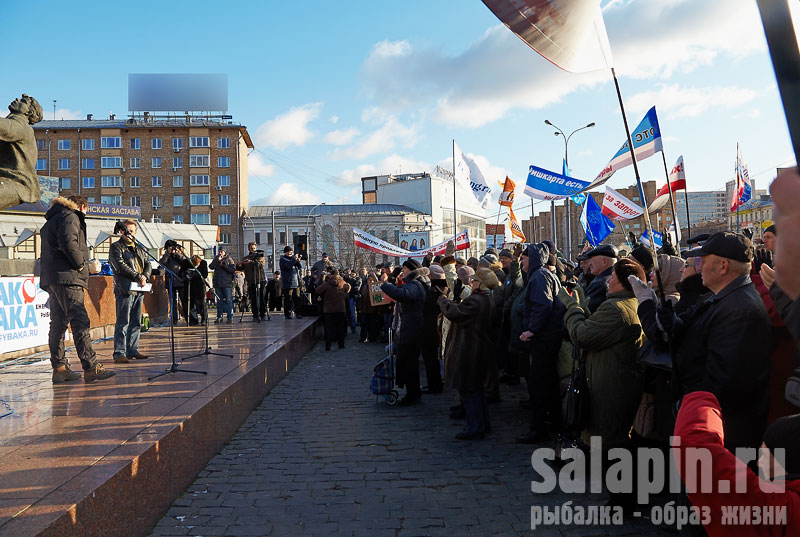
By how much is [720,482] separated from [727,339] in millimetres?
2301

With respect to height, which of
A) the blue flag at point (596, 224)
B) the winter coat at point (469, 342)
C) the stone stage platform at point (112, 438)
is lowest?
the stone stage platform at point (112, 438)

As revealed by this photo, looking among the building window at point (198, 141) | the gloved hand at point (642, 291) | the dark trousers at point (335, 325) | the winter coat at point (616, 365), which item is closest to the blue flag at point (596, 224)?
the dark trousers at point (335, 325)

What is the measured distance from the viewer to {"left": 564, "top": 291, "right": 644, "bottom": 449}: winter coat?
458 cm

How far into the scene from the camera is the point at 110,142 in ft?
274

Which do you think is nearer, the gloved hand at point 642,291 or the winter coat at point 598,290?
the gloved hand at point 642,291

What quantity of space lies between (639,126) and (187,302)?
37.6 feet

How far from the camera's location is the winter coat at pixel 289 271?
56.5ft

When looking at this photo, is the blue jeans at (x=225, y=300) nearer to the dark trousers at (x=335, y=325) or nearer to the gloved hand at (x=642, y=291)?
the dark trousers at (x=335, y=325)

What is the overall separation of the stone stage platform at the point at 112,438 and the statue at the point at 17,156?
5.71 feet

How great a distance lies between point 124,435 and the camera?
4.43 metres

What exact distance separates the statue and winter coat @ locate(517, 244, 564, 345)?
4700mm

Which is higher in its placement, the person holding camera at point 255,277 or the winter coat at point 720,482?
the person holding camera at point 255,277

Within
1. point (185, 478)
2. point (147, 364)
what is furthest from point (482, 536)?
point (147, 364)

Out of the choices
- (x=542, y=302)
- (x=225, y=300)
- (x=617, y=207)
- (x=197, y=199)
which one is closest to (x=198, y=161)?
(x=197, y=199)
